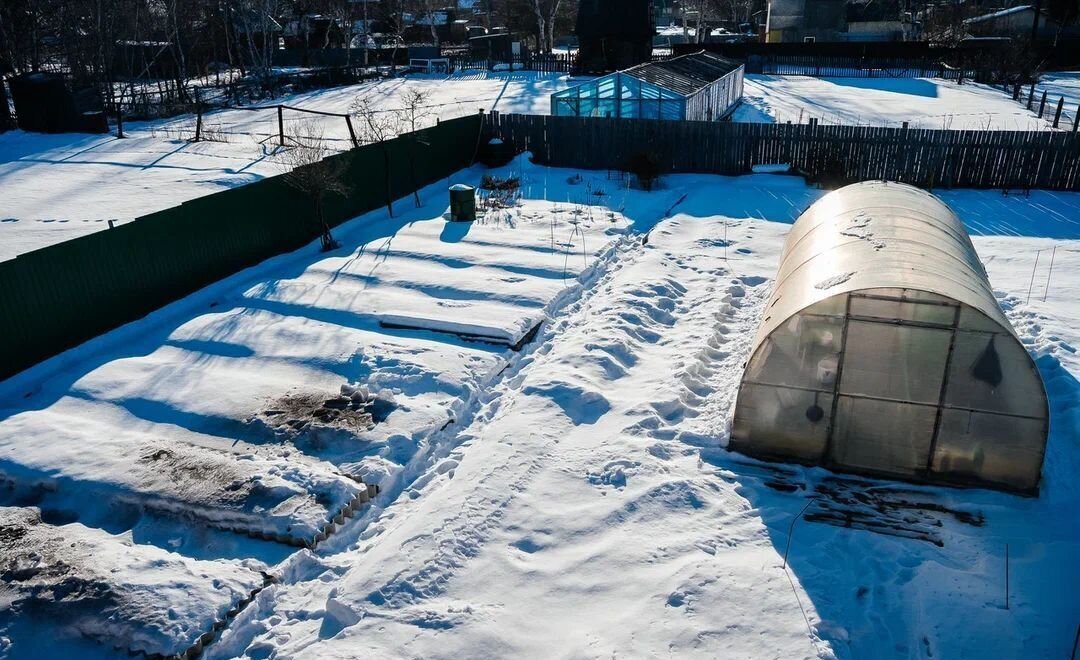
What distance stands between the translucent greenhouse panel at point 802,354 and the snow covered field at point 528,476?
44.1 inches

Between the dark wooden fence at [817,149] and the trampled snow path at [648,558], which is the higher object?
the dark wooden fence at [817,149]

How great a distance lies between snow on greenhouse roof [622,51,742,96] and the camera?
23.8 meters

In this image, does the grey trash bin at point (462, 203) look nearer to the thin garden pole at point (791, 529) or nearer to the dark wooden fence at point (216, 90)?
the thin garden pole at point (791, 529)

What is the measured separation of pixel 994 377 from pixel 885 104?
96.8 ft

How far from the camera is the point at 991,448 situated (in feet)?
25.4

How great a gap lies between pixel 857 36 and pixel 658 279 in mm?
57463

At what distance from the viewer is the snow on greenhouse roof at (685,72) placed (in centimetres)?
2377

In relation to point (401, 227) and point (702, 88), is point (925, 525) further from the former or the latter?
point (702, 88)

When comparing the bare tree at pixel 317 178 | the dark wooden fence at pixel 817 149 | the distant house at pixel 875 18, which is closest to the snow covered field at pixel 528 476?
the bare tree at pixel 317 178

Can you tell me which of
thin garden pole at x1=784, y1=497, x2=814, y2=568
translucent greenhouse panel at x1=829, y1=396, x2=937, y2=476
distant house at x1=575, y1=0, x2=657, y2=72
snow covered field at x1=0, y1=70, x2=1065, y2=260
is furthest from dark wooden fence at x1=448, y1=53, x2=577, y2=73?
thin garden pole at x1=784, y1=497, x2=814, y2=568

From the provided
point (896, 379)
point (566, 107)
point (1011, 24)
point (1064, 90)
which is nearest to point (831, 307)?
point (896, 379)

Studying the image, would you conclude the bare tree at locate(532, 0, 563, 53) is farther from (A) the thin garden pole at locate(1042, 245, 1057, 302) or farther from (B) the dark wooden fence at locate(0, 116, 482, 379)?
(A) the thin garden pole at locate(1042, 245, 1057, 302)

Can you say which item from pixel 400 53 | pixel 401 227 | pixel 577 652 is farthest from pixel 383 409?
pixel 400 53

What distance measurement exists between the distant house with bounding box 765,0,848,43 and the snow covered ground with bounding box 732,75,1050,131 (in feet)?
58.2
